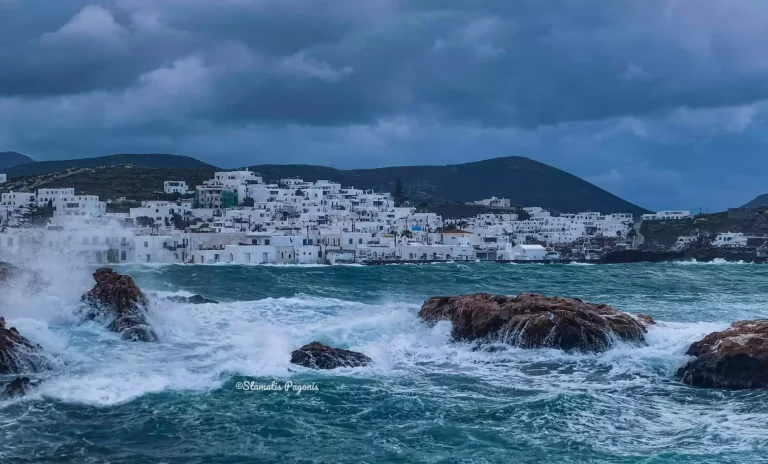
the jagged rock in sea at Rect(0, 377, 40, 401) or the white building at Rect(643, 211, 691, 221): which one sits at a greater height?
the white building at Rect(643, 211, 691, 221)

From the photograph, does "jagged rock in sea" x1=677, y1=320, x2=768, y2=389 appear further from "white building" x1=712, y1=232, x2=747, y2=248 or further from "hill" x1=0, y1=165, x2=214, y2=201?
"hill" x1=0, y1=165, x2=214, y2=201

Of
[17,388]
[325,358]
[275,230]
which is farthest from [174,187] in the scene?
[17,388]

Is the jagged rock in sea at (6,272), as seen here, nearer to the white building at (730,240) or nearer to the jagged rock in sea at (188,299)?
the jagged rock in sea at (188,299)

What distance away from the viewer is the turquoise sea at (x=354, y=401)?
13.3 m

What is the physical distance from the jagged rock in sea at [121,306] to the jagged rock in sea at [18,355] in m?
3.99

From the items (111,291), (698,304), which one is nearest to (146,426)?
(111,291)

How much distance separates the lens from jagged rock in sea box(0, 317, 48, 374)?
17953 mm

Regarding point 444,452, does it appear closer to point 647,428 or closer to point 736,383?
point 647,428

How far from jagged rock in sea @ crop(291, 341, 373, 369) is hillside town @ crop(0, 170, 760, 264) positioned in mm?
51277

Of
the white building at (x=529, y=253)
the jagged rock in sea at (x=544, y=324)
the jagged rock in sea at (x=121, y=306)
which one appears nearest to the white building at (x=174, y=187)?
the white building at (x=529, y=253)

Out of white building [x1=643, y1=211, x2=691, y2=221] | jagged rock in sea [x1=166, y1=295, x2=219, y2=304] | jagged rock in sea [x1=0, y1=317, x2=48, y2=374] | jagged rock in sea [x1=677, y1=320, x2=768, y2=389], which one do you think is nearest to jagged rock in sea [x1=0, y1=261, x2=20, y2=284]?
jagged rock in sea [x1=166, y1=295, x2=219, y2=304]

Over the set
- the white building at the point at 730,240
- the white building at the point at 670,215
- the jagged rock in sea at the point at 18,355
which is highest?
the white building at the point at 670,215

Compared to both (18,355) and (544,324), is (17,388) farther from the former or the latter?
(544,324)

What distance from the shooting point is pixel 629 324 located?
23297 millimetres
